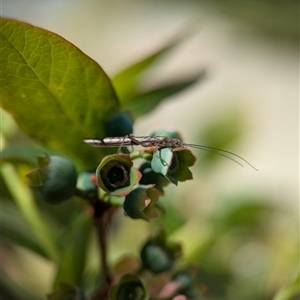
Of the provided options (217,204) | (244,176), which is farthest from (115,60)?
(217,204)

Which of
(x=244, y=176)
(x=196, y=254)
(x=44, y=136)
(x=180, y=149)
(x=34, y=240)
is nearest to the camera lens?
(x=180, y=149)

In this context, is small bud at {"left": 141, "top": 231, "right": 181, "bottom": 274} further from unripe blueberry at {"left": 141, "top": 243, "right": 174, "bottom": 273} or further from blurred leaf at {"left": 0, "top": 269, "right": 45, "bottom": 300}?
blurred leaf at {"left": 0, "top": 269, "right": 45, "bottom": 300}

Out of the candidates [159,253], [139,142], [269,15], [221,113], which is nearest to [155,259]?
[159,253]

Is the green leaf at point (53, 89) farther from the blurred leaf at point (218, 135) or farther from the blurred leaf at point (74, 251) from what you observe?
the blurred leaf at point (218, 135)

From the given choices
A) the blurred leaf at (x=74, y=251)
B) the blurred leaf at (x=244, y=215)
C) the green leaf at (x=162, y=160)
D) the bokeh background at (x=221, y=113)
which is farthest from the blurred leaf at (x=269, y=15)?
the green leaf at (x=162, y=160)

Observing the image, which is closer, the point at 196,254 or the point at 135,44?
the point at 196,254

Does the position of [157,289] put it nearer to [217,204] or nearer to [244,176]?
[217,204]

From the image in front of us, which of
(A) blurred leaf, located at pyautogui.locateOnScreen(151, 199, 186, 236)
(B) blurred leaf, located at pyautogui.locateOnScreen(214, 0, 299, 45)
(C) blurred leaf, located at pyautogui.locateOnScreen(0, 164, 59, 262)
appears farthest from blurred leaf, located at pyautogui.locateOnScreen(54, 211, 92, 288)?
(B) blurred leaf, located at pyautogui.locateOnScreen(214, 0, 299, 45)
